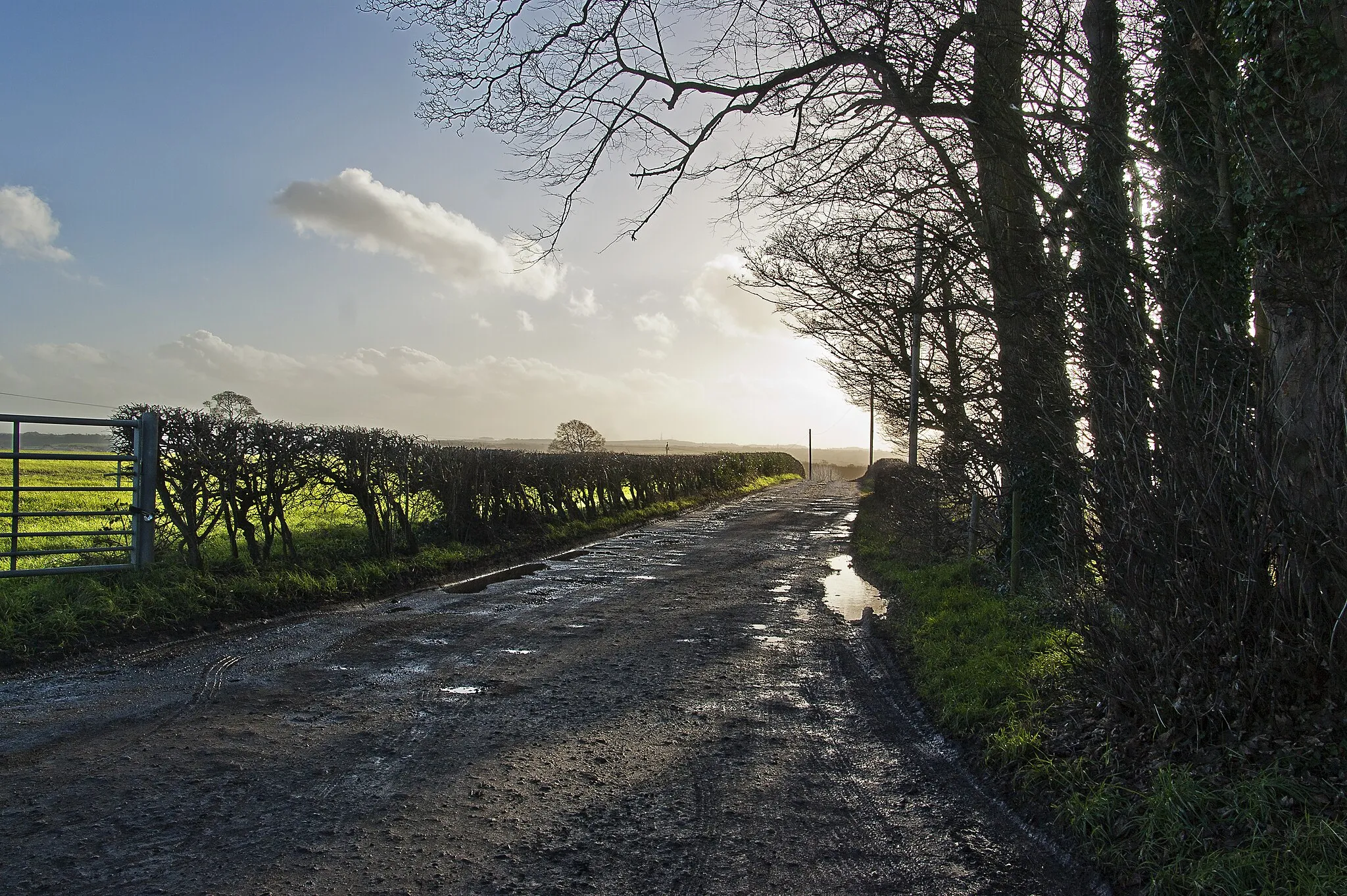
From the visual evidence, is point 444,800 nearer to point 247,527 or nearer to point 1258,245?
point 1258,245

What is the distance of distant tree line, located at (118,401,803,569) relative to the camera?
9.95m

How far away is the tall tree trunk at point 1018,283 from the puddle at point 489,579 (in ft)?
22.7

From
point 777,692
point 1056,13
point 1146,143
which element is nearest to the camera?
point 777,692

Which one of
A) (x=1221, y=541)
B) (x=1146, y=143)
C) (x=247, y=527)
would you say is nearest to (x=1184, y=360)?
(x=1221, y=541)

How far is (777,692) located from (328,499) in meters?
8.28

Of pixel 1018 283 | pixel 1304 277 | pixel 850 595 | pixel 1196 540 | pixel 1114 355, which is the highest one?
pixel 1018 283

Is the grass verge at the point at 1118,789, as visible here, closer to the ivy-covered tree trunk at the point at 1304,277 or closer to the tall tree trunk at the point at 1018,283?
the ivy-covered tree trunk at the point at 1304,277

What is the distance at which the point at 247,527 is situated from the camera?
34.8 ft

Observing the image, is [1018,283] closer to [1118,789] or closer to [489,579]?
[1118,789]

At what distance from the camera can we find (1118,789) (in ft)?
13.5

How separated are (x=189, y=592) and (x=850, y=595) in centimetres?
800

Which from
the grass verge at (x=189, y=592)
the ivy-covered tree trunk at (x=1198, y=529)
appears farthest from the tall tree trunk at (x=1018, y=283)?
the grass verge at (x=189, y=592)

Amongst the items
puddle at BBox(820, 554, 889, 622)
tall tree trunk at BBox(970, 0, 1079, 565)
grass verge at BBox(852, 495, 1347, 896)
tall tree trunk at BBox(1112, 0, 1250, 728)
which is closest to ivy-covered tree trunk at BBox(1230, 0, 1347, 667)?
tall tree trunk at BBox(1112, 0, 1250, 728)

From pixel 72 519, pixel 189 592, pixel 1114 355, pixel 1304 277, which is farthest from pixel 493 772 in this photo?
pixel 72 519
